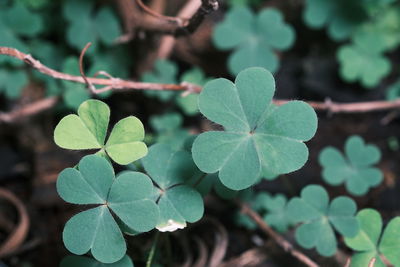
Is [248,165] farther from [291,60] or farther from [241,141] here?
[291,60]

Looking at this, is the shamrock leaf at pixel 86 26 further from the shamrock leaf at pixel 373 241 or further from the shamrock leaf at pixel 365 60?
the shamrock leaf at pixel 373 241

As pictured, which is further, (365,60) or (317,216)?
(365,60)

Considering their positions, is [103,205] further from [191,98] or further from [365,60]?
[365,60]

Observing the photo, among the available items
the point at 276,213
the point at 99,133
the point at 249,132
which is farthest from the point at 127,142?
the point at 276,213

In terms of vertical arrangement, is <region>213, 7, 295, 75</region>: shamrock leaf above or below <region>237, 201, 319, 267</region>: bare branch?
above

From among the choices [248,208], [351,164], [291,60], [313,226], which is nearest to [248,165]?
[313,226]

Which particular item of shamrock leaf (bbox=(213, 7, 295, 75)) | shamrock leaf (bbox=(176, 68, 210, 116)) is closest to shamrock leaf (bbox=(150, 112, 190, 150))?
shamrock leaf (bbox=(176, 68, 210, 116))

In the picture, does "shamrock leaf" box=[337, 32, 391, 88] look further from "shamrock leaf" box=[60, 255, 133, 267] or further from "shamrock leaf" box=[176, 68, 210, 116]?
"shamrock leaf" box=[60, 255, 133, 267]
